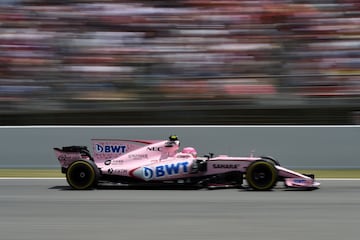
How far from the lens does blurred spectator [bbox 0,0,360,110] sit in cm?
1300

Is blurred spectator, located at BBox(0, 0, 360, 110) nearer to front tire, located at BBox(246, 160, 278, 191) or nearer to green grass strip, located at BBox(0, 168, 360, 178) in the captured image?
green grass strip, located at BBox(0, 168, 360, 178)

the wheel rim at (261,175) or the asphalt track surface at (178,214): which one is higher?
the wheel rim at (261,175)

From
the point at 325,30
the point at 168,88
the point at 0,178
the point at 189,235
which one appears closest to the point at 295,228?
the point at 189,235

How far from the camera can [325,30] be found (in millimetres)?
13656

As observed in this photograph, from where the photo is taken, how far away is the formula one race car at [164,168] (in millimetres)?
8781

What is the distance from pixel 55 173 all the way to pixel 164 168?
337cm

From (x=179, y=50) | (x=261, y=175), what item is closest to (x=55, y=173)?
(x=179, y=50)

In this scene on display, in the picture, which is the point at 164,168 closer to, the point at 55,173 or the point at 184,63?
the point at 55,173

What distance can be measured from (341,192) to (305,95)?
4.19m

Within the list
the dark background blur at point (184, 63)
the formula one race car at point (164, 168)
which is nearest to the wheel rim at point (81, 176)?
the formula one race car at point (164, 168)

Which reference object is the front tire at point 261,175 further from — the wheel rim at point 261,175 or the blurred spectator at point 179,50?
the blurred spectator at point 179,50

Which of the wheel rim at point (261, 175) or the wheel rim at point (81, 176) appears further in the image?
the wheel rim at point (81, 176)

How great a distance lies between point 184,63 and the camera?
44.3 feet

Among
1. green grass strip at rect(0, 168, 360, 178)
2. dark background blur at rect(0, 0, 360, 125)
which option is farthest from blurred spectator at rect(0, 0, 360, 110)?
green grass strip at rect(0, 168, 360, 178)
